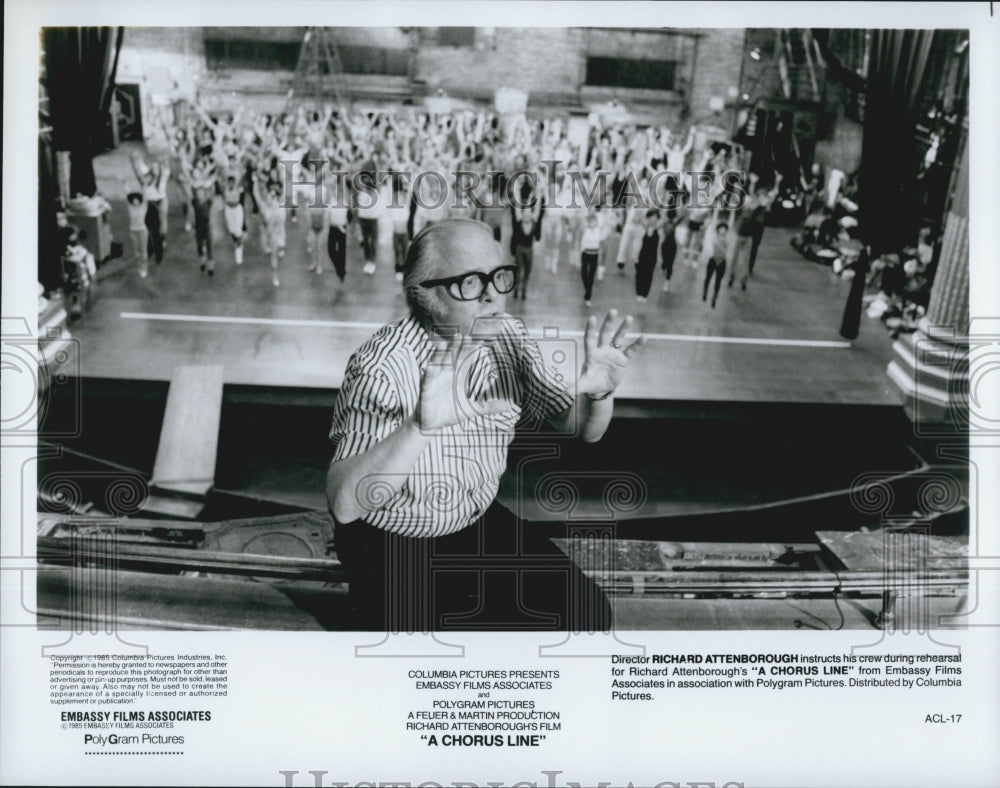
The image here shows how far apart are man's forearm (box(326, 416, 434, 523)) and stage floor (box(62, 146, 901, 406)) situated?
0.50 meters

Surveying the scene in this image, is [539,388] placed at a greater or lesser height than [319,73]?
lesser

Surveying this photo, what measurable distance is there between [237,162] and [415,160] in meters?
0.55

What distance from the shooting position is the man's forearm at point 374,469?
1.93 meters

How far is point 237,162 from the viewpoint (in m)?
2.58

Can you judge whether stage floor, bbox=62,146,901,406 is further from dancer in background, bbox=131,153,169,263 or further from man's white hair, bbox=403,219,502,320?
man's white hair, bbox=403,219,502,320

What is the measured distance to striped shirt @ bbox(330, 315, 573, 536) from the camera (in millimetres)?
2062

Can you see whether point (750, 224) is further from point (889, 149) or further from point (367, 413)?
point (367, 413)

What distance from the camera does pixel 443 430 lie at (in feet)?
7.11

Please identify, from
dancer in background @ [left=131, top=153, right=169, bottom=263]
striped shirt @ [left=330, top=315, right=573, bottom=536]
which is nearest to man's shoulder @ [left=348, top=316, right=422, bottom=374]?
striped shirt @ [left=330, top=315, right=573, bottom=536]

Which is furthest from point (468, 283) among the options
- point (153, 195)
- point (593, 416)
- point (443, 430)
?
point (153, 195)

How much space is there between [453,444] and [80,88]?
152 cm

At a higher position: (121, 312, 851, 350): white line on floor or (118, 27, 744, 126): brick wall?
(118, 27, 744, 126): brick wall

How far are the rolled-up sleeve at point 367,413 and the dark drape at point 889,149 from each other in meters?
1.46

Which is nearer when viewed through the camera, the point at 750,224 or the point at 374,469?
the point at 374,469
